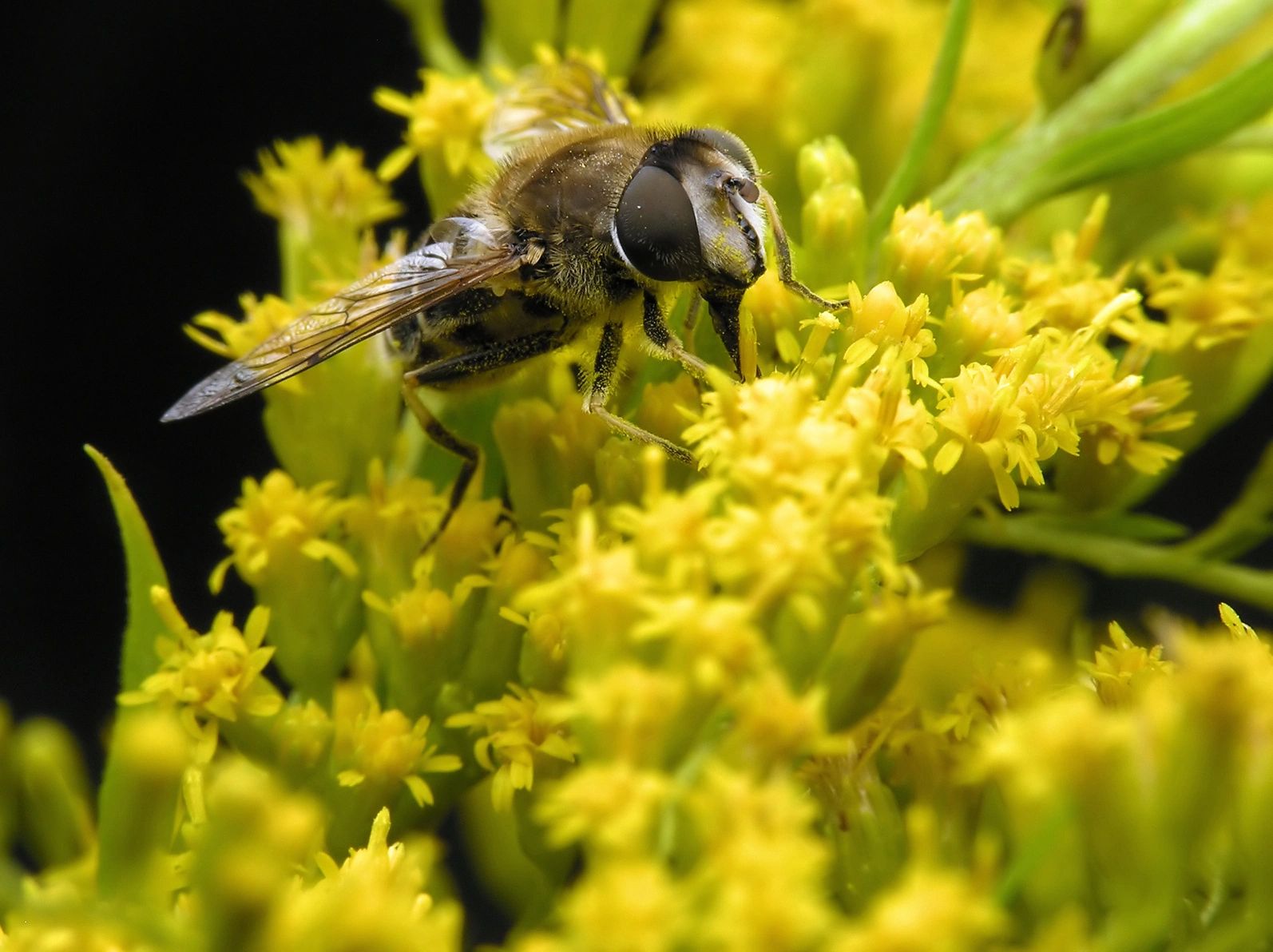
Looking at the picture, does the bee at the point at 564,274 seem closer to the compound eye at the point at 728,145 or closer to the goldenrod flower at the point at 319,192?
the compound eye at the point at 728,145

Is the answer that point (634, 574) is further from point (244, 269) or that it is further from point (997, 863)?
point (244, 269)

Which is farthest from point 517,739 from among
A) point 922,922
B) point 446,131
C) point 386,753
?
point 446,131

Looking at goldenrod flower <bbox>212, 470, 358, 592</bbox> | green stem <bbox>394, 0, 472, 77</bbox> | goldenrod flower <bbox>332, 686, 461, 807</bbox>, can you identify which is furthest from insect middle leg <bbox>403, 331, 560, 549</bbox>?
green stem <bbox>394, 0, 472, 77</bbox>

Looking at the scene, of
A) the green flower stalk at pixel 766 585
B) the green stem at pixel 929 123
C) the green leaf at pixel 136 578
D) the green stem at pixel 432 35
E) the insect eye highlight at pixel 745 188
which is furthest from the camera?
the green stem at pixel 432 35

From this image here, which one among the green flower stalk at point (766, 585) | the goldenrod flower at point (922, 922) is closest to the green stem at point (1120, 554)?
the green flower stalk at point (766, 585)

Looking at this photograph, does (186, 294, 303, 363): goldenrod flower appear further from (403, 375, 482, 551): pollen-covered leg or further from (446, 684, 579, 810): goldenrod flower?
(446, 684, 579, 810): goldenrod flower

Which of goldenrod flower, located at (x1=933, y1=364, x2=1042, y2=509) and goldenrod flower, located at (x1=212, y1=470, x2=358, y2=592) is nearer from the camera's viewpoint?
goldenrod flower, located at (x1=933, y1=364, x2=1042, y2=509)
